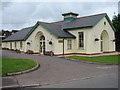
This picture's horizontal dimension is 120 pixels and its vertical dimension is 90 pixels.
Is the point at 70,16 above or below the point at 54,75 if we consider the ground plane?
above

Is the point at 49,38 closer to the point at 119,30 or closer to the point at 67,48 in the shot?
the point at 67,48

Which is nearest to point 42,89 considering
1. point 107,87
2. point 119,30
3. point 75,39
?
point 107,87

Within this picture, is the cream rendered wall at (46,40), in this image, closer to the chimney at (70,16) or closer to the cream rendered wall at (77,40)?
the cream rendered wall at (77,40)

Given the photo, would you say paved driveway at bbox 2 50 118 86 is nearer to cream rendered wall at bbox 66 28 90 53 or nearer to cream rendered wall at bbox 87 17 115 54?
cream rendered wall at bbox 87 17 115 54

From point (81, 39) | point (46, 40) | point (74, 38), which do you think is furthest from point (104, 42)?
point (46, 40)

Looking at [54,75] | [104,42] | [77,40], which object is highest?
[77,40]

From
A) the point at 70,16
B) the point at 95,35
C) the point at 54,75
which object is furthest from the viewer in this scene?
the point at 70,16

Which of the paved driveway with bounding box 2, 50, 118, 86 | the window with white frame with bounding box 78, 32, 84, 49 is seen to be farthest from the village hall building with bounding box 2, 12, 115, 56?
the paved driveway with bounding box 2, 50, 118, 86

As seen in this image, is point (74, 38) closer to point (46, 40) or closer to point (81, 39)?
point (81, 39)

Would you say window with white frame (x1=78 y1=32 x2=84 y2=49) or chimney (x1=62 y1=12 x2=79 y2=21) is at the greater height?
chimney (x1=62 y1=12 x2=79 y2=21)

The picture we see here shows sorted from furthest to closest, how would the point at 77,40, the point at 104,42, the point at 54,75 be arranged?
the point at 104,42, the point at 77,40, the point at 54,75

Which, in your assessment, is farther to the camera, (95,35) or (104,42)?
(104,42)

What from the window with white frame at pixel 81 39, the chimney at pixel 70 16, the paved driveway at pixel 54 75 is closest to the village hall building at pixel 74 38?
the window with white frame at pixel 81 39

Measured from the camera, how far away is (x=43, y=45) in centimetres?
2358
